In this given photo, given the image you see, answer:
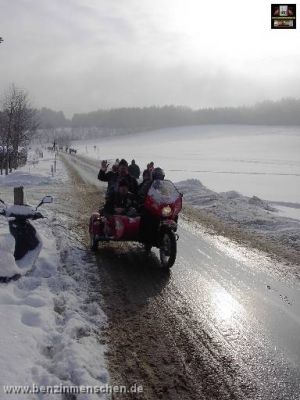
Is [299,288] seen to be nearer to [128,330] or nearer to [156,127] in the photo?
[128,330]

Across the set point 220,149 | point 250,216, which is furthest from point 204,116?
point 250,216

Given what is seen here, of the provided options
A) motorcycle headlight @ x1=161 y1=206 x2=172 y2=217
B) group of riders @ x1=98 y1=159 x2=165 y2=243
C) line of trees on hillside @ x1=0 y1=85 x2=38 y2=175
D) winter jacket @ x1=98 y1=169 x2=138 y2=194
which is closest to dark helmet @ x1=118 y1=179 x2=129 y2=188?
group of riders @ x1=98 y1=159 x2=165 y2=243

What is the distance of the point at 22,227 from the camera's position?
7320 mm

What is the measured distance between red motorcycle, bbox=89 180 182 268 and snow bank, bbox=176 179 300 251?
350 cm

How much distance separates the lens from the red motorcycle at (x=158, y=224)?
788cm

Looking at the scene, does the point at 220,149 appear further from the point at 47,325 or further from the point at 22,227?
the point at 47,325

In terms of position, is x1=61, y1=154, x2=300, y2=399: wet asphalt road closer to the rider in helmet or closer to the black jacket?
the rider in helmet

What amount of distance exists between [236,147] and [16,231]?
92613 millimetres

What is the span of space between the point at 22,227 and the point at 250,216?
8762 mm

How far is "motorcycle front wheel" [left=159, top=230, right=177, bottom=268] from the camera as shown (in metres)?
7.62

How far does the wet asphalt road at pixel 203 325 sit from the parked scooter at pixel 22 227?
1294mm

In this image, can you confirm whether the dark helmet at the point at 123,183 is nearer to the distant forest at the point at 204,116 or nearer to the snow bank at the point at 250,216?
the snow bank at the point at 250,216

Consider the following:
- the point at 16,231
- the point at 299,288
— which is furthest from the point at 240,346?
the point at 16,231

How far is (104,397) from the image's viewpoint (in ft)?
12.4
